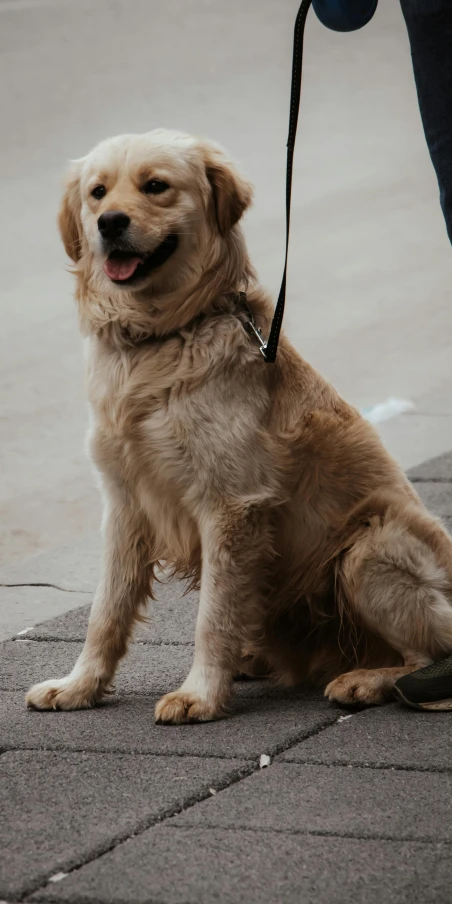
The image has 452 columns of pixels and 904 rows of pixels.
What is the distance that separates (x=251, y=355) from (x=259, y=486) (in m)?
0.31

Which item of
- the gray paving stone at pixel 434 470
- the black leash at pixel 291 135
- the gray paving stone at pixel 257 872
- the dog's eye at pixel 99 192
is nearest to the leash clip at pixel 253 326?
the black leash at pixel 291 135

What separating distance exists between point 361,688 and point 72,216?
4.33ft

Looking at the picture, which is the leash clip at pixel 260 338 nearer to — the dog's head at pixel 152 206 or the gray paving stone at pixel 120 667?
the dog's head at pixel 152 206

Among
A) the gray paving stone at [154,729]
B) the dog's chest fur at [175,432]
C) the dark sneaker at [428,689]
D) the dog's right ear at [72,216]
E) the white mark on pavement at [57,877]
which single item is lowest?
the white mark on pavement at [57,877]

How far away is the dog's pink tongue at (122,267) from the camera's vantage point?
2645 millimetres

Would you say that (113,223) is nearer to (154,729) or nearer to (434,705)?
(154,729)

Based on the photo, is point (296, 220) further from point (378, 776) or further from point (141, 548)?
point (378, 776)

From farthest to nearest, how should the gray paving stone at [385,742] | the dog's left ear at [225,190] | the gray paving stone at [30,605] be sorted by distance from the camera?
the gray paving stone at [30,605] → the dog's left ear at [225,190] → the gray paving stone at [385,742]

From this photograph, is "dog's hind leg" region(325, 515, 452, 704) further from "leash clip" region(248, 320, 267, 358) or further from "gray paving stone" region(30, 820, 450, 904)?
"gray paving stone" region(30, 820, 450, 904)

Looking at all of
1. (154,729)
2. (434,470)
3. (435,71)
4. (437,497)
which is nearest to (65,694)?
(154,729)

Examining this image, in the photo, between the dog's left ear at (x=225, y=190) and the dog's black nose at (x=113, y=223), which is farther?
the dog's left ear at (x=225, y=190)

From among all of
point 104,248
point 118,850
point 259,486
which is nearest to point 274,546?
point 259,486

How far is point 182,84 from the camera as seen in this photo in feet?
45.5

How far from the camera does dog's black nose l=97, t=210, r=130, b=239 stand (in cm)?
255
